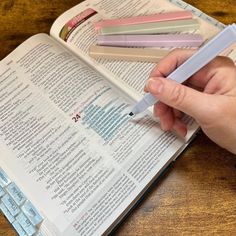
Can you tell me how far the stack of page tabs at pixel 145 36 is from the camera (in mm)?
606

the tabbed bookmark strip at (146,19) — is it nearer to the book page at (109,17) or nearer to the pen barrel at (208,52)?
the book page at (109,17)

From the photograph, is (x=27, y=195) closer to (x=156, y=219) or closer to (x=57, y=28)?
(x=156, y=219)

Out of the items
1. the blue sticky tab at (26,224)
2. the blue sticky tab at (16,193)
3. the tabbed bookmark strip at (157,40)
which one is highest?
the tabbed bookmark strip at (157,40)

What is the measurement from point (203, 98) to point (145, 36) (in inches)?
8.3

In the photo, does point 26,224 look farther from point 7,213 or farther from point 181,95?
point 181,95

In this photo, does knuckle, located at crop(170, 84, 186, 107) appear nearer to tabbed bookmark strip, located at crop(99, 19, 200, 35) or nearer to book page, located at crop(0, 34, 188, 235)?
book page, located at crop(0, 34, 188, 235)

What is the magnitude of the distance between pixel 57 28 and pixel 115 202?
1.09 ft

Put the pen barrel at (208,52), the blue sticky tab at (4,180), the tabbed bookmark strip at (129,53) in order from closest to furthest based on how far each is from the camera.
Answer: the pen barrel at (208,52) → the blue sticky tab at (4,180) → the tabbed bookmark strip at (129,53)

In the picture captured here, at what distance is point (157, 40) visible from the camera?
0.62 m

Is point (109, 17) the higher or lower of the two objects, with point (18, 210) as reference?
higher

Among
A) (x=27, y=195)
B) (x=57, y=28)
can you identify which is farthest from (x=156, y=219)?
(x=57, y=28)

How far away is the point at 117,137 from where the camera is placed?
0.53 m

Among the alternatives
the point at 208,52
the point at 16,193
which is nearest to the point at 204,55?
the point at 208,52

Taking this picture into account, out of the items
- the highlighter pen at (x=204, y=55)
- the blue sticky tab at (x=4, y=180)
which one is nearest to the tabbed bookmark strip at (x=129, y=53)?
the highlighter pen at (x=204, y=55)
